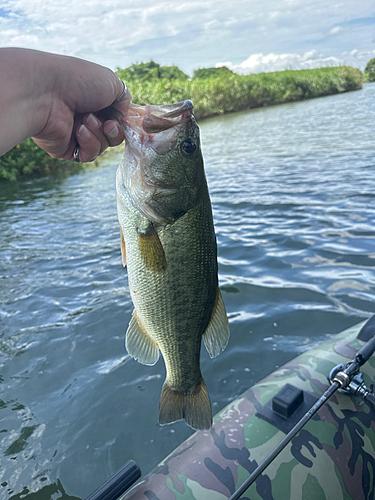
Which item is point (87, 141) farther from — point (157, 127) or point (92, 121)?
point (157, 127)

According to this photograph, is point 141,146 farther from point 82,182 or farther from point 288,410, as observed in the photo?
point 82,182

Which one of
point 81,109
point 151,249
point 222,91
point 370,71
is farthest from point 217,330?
point 370,71

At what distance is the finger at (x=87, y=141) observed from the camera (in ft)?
6.58

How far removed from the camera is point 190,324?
191 centimetres

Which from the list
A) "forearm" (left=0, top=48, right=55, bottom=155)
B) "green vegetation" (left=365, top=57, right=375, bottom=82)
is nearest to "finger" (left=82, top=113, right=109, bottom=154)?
"forearm" (left=0, top=48, right=55, bottom=155)

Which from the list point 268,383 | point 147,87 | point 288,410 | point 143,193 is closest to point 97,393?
point 268,383

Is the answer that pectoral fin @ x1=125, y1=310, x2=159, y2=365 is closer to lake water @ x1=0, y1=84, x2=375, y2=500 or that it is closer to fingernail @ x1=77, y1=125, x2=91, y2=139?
fingernail @ x1=77, y1=125, x2=91, y2=139

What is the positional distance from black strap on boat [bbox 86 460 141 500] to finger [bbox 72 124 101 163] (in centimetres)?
169

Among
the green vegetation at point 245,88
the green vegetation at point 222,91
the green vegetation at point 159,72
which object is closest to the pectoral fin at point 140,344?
the green vegetation at point 222,91

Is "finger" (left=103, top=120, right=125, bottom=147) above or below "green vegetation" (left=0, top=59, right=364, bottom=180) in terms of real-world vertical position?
below

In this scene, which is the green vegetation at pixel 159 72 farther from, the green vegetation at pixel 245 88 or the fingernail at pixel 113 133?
the fingernail at pixel 113 133

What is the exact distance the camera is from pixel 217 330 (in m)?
1.99

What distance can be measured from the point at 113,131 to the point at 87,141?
7.9 inches

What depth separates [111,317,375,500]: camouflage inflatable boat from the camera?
220 cm
